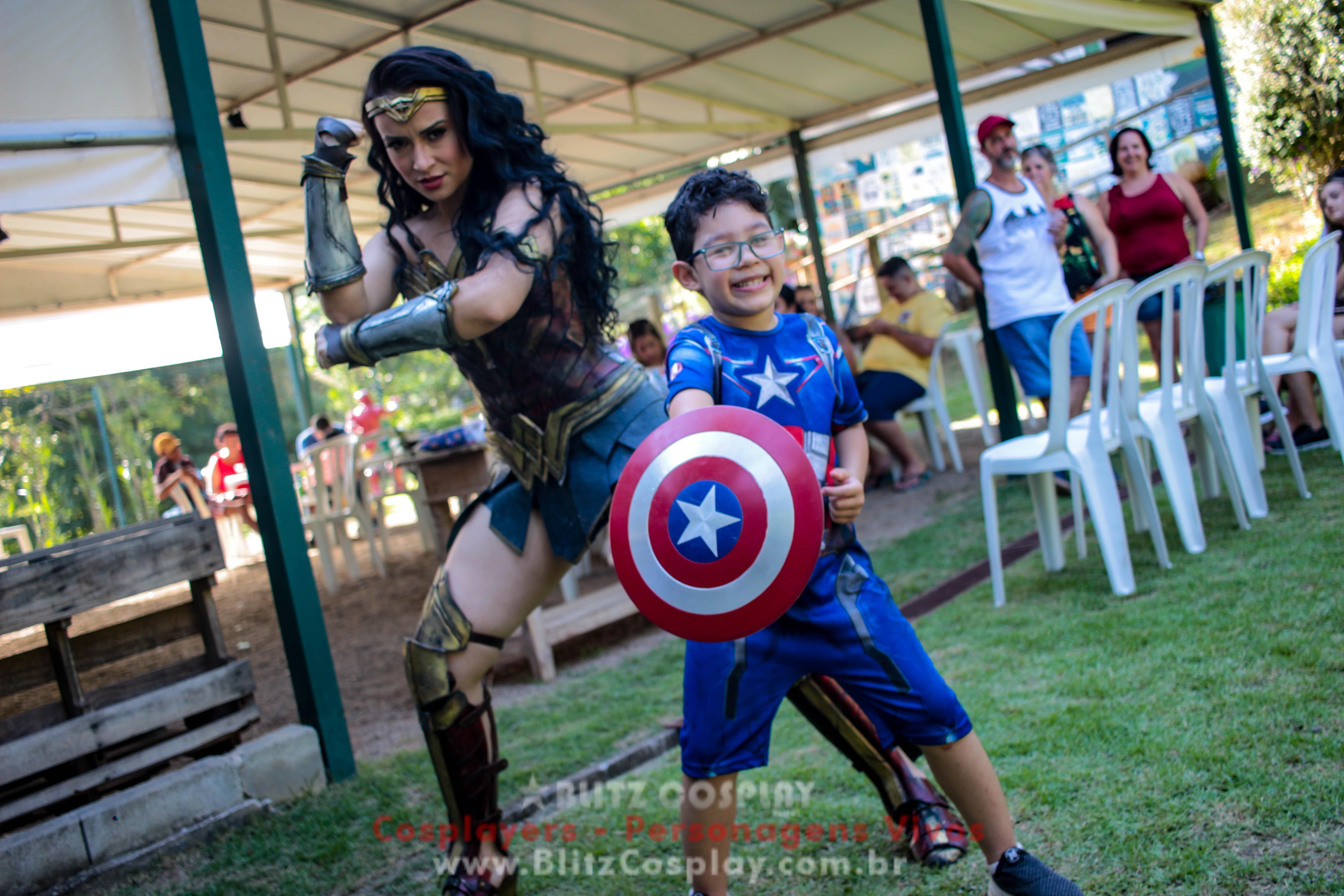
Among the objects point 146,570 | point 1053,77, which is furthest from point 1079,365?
point 1053,77

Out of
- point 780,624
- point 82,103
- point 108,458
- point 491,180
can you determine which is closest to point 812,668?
point 780,624

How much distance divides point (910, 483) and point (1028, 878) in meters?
5.24

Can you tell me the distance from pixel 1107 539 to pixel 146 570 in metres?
3.20

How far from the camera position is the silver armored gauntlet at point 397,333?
1.73 meters

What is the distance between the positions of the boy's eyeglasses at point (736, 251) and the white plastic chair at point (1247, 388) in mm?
2839

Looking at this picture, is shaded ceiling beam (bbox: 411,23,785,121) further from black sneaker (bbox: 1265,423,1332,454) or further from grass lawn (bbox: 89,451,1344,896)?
grass lawn (bbox: 89,451,1344,896)

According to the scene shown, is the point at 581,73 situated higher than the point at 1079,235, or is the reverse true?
the point at 581,73

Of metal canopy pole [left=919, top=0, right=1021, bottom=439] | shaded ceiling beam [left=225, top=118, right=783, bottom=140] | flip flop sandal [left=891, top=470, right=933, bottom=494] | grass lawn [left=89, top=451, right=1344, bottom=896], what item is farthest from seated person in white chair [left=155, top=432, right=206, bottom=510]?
metal canopy pole [left=919, top=0, right=1021, bottom=439]

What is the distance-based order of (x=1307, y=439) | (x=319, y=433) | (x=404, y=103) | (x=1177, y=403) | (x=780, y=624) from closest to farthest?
1. (x=780, y=624)
2. (x=404, y=103)
3. (x=1177, y=403)
4. (x=1307, y=439)
5. (x=319, y=433)

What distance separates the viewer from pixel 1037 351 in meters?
4.71

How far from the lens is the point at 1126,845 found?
177cm

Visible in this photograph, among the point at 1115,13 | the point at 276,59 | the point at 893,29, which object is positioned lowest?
the point at 1115,13

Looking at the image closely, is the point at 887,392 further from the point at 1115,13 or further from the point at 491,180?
the point at 491,180

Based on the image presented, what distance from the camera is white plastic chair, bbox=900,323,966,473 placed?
6801 millimetres
